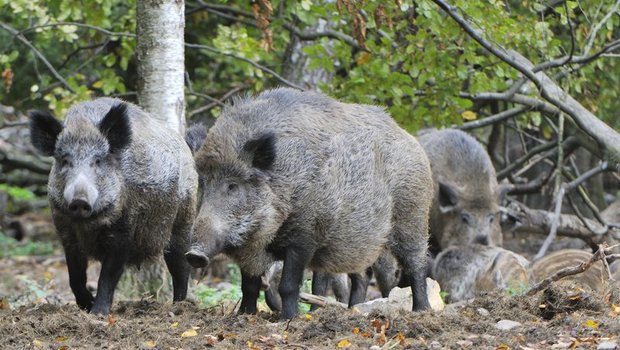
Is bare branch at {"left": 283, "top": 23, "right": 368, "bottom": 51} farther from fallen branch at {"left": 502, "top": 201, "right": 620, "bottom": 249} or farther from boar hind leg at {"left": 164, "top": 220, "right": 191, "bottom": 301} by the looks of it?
boar hind leg at {"left": 164, "top": 220, "right": 191, "bottom": 301}

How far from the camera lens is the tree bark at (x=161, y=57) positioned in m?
8.49

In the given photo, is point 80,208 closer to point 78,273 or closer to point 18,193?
point 78,273

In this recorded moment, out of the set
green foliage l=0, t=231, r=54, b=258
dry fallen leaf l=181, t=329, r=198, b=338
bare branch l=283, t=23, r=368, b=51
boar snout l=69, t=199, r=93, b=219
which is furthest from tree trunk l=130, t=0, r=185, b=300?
green foliage l=0, t=231, r=54, b=258

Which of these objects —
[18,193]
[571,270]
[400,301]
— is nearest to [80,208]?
[400,301]

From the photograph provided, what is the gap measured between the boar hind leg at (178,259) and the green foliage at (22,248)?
8.60 meters

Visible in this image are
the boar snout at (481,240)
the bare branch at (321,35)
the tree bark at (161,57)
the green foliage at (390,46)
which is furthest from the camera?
the boar snout at (481,240)

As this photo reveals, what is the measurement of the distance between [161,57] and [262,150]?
2.05 meters

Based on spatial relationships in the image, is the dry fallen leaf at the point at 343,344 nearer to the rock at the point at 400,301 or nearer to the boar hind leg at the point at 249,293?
the rock at the point at 400,301

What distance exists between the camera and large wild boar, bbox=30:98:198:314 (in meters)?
7.13

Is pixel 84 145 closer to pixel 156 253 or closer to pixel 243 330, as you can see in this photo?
pixel 156 253

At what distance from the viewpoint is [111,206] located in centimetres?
720

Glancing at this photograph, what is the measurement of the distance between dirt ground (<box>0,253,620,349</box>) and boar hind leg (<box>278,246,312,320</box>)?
0.20 metres

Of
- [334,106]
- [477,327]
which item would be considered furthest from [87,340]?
[334,106]

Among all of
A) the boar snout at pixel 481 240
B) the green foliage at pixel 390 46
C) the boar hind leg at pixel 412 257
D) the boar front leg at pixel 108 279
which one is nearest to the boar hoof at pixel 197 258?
the boar front leg at pixel 108 279
